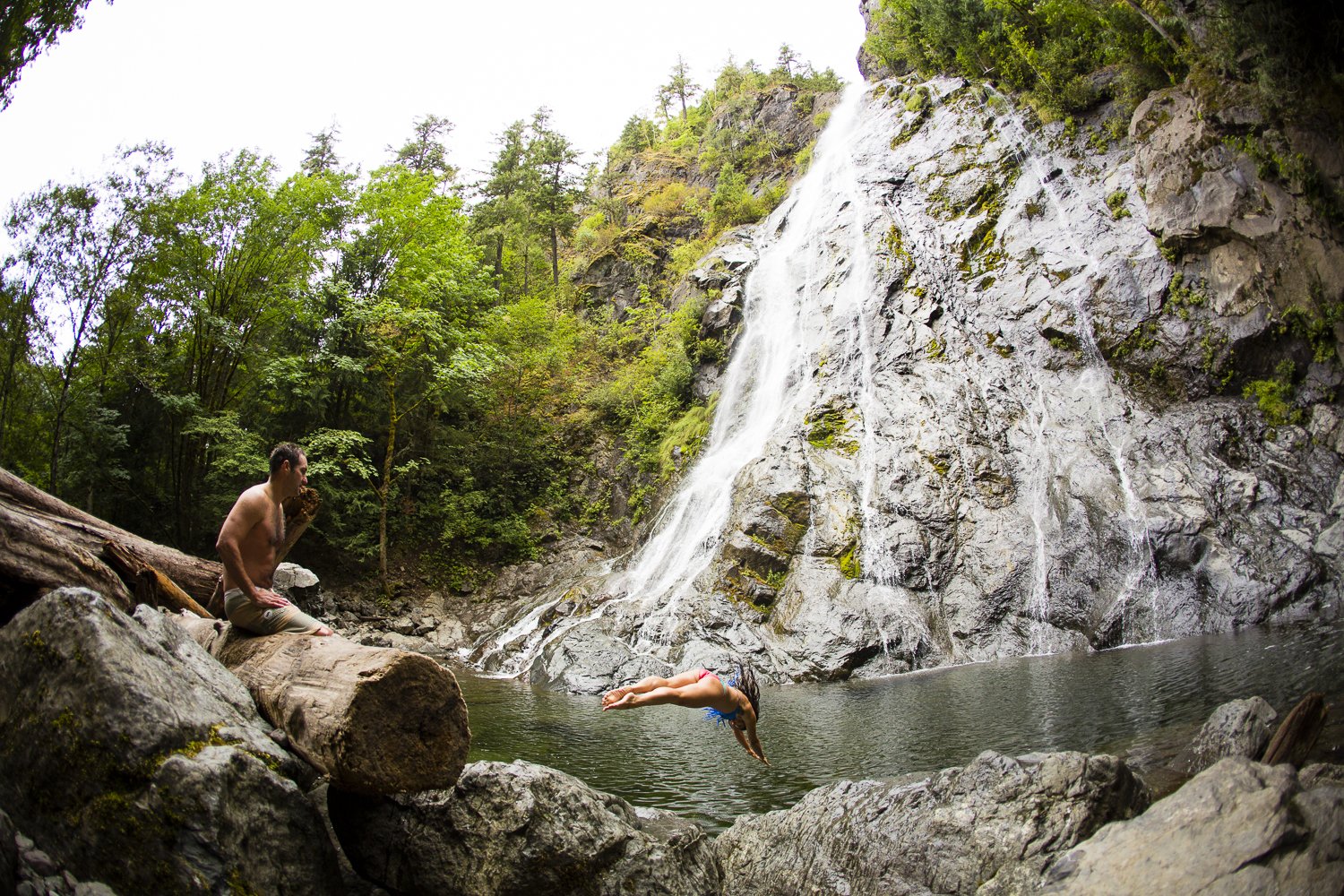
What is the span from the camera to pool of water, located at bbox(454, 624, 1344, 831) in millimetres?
6336

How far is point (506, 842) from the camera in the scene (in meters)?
3.78

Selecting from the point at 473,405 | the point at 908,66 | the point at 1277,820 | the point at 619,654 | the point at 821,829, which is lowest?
the point at 619,654

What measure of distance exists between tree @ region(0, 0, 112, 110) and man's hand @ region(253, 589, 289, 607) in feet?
20.9

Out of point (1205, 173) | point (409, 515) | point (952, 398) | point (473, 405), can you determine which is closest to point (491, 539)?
point (409, 515)

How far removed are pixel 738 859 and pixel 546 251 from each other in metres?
32.6

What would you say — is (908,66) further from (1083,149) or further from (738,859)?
(738,859)

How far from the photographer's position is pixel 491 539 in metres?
19.8

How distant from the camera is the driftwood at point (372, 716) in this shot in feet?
11.2

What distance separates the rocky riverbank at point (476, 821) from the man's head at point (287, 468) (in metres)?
1.09

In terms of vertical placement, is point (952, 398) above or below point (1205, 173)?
below

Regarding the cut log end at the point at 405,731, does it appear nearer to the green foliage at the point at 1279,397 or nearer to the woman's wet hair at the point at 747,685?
the woman's wet hair at the point at 747,685

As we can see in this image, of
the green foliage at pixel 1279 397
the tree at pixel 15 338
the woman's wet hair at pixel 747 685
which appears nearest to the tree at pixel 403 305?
the tree at pixel 15 338

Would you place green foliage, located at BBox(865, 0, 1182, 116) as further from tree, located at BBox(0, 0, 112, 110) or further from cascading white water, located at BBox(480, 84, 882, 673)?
tree, located at BBox(0, 0, 112, 110)

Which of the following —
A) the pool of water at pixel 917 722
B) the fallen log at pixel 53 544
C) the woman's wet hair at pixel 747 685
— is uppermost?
the fallen log at pixel 53 544
